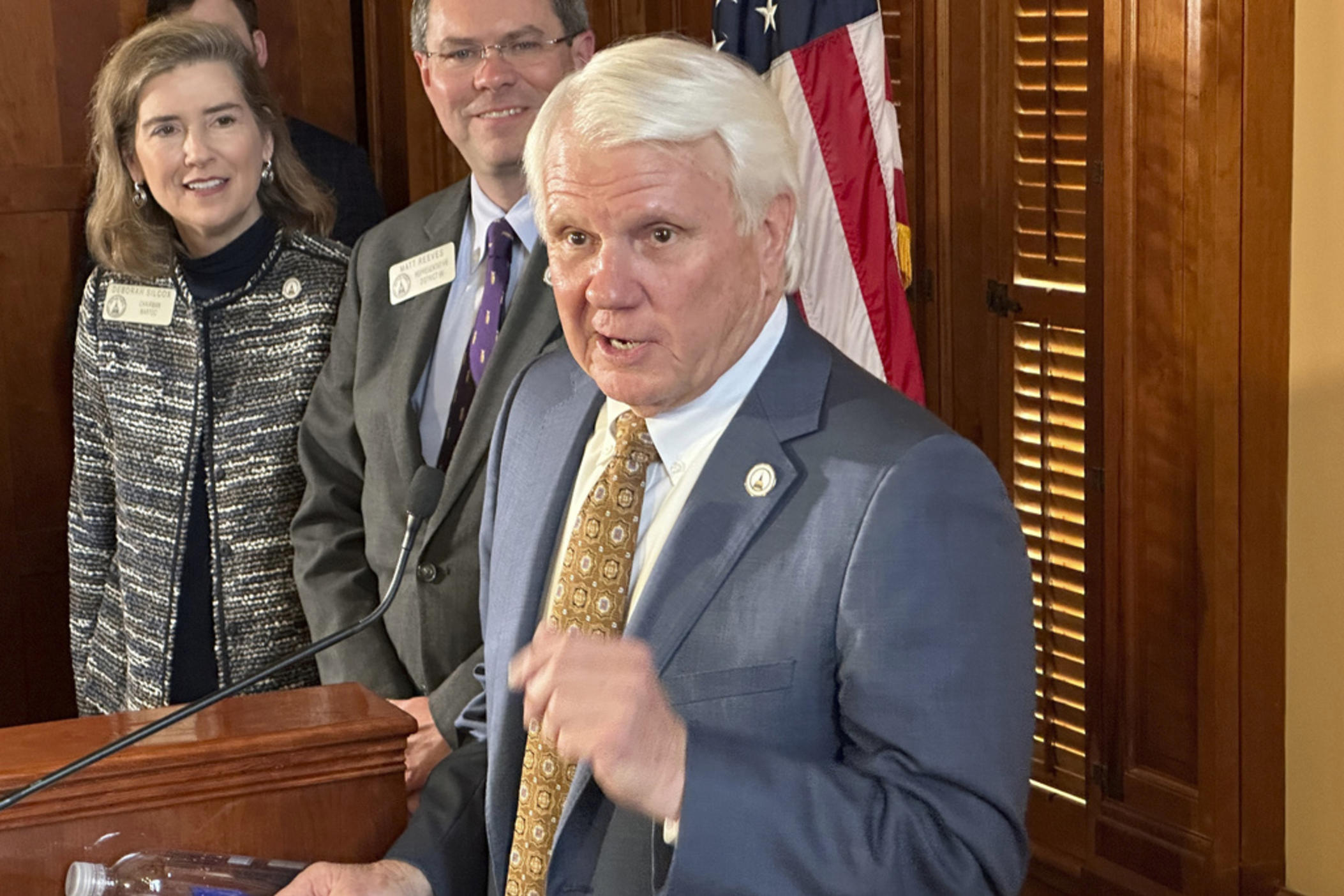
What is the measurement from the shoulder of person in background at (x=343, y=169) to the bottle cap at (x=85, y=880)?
241cm

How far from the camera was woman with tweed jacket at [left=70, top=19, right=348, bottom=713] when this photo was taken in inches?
106

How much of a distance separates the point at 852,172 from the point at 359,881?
2047 mm

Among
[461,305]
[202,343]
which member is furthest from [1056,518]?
[202,343]

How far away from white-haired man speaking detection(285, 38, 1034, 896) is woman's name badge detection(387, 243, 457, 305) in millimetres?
799

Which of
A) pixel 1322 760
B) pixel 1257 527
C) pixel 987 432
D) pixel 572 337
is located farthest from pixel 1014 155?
pixel 572 337

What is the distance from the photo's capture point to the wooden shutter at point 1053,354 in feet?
11.6

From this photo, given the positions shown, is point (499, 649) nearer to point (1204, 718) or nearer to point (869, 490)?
point (869, 490)

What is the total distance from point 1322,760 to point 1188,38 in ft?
4.20

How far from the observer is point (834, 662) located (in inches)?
57.9

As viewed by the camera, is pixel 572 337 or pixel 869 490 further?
pixel 572 337

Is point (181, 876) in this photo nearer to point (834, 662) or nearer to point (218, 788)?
point (218, 788)

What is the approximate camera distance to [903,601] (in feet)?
4.63

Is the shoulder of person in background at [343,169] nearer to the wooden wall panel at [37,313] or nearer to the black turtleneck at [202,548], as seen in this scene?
the wooden wall panel at [37,313]

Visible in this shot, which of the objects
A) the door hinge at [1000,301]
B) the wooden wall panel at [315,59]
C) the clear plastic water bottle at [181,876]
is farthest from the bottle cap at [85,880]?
the wooden wall panel at [315,59]
